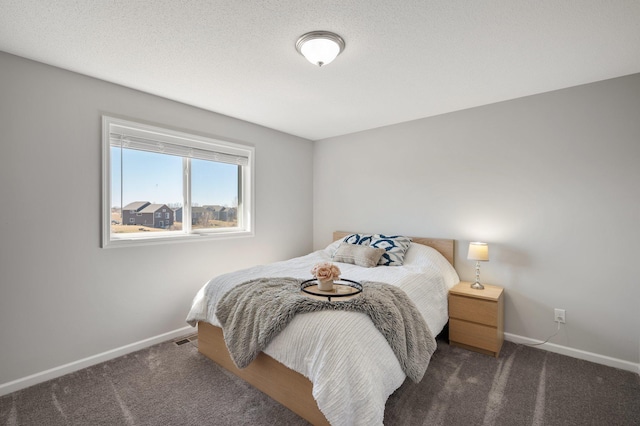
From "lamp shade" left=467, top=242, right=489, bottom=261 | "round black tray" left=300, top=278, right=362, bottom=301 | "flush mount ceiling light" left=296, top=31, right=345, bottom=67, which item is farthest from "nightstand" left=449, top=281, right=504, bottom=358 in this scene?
"flush mount ceiling light" left=296, top=31, right=345, bottom=67

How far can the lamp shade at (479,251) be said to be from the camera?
9.02ft

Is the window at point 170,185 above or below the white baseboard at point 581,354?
above

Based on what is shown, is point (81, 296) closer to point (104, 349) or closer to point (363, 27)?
point (104, 349)

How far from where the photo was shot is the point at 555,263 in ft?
8.78

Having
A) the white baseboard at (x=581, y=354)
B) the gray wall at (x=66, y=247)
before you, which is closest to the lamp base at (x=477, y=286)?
the white baseboard at (x=581, y=354)

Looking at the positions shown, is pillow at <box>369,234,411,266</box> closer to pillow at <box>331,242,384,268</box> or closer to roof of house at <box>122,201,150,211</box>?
pillow at <box>331,242,384,268</box>

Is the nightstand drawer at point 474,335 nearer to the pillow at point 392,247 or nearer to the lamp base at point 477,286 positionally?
the lamp base at point 477,286

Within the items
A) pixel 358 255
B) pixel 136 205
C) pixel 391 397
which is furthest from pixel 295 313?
pixel 136 205

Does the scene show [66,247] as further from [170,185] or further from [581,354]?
[581,354]

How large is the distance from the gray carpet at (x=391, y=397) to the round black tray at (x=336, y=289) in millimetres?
749

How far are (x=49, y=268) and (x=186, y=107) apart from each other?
6.06 ft

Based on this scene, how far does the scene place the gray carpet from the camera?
1.81 m

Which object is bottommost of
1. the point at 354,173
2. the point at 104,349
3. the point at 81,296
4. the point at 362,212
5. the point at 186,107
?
the point at 104,349

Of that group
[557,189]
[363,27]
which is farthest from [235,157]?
[557,189]
